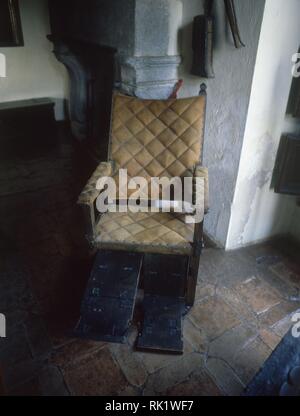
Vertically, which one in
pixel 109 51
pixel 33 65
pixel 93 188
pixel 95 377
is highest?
pixel 109 51

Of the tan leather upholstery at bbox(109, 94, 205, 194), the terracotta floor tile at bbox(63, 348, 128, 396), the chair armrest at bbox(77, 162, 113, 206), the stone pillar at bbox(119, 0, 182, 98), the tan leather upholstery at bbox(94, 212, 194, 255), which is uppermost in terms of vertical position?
the stone pillar at bbox(119, 0, 182, 98)

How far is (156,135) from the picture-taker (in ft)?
Answer: 7.11

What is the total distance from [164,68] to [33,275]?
1788 millimetres

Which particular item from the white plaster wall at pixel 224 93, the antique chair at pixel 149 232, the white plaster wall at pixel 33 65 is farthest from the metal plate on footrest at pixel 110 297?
the white plaster wall at pixel 33 65

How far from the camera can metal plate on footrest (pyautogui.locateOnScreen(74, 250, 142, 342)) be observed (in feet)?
5.51

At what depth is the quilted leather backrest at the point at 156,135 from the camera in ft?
6.91

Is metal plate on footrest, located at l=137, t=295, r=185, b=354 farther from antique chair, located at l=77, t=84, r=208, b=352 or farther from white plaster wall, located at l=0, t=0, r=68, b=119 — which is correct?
white plaster wall, located at l=0, t=0, r=68, b=119

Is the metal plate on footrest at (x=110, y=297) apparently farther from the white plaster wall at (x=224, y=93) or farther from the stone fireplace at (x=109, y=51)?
the stone fireplace at (x=109, y=51)

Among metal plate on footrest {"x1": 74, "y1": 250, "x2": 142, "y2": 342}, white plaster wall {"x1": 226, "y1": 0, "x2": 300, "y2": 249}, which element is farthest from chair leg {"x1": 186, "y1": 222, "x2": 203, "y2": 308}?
white plaster wall {"x1": 226, "y1": 0, "x2": 300, "y2": 249}

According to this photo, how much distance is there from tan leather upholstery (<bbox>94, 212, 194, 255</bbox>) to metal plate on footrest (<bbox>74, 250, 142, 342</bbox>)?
0.11 metres

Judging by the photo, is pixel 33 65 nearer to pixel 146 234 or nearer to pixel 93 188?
pixel 93 188

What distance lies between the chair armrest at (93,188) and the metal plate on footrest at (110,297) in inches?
14.7

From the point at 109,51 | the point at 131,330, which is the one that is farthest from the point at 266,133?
the point at 109,51

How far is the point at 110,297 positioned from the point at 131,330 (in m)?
0.27
